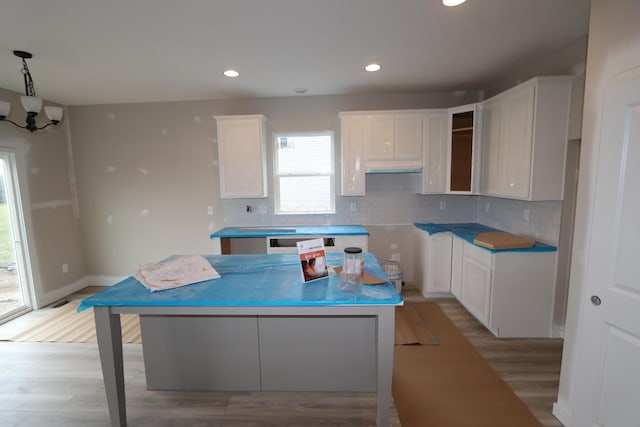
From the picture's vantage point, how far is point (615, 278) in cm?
141

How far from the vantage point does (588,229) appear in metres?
1.55

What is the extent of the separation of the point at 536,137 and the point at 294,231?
2.72 metres

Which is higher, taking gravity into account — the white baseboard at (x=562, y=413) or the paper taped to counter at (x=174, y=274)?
the paper taped to counter at (x=174, y=274)

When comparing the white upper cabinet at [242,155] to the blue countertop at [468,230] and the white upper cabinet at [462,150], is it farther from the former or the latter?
the white upper cabinet at [462,150]

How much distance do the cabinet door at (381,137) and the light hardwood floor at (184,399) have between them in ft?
7.69

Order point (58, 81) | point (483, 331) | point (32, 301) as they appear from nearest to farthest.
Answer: point (483, 331), point (58, 81), point (32, 301)

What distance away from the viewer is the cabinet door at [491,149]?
3.05m

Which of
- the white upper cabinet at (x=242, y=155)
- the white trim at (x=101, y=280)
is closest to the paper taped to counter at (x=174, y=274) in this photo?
the white upper cabinet at (x=242, y=155)

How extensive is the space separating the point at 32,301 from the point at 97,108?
270 cm

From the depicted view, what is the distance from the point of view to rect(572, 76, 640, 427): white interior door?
1325mm

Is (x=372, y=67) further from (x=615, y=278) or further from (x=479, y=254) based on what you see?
(x=615, y=278)

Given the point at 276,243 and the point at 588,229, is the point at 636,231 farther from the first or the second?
the point at 276,243

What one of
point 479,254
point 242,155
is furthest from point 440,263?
point 242,155

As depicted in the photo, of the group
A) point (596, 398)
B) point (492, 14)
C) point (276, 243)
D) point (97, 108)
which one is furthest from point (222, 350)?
point (97, 108)
